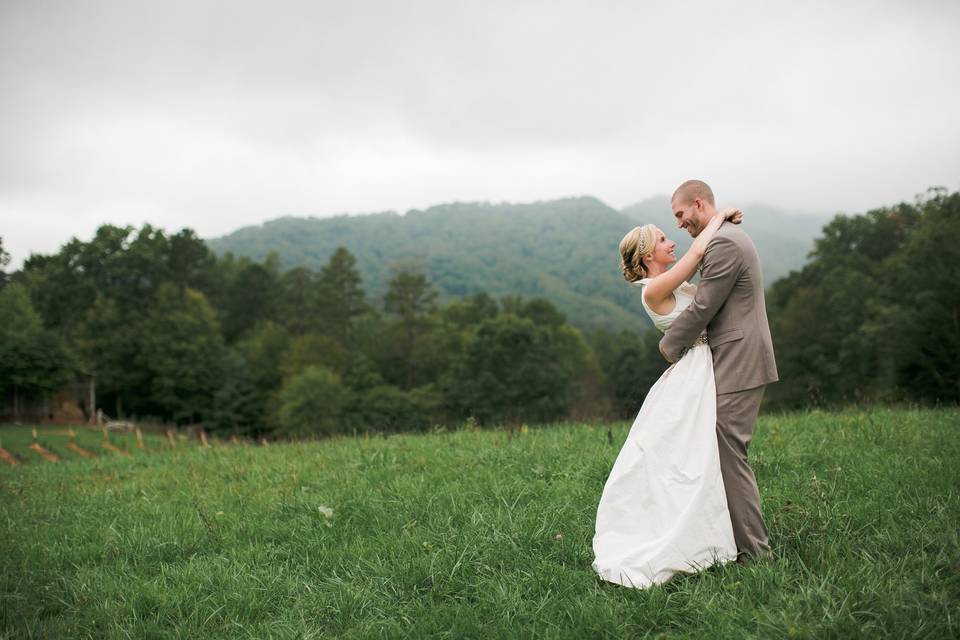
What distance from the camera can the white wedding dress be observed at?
425cm

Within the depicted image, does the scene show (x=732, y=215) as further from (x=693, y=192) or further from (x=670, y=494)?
(x=670, y=494)

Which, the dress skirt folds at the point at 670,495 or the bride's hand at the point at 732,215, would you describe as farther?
the bride's hand at the point at 732,215

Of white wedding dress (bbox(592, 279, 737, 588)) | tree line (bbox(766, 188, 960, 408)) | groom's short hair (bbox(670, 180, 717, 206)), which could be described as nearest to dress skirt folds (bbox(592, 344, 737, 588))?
white wedding dress (bbox(592, 279, 737, 588))

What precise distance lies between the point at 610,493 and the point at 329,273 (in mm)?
72439

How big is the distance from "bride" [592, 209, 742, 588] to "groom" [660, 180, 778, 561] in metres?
0.09

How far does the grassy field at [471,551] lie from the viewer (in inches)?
151

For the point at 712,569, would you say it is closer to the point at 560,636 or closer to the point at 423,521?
the point at 560,636

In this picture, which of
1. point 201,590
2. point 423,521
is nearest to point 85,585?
point 201,590

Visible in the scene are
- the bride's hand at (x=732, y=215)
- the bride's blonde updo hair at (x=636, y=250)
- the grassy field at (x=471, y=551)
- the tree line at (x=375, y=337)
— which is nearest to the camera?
the grassy field at (x=471, y=551)

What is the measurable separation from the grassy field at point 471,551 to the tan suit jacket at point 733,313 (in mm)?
1232

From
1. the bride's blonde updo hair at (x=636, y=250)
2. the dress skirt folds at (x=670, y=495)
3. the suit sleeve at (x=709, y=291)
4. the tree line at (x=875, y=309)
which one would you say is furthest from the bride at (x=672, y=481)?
the tree line at (x=875, y=309)

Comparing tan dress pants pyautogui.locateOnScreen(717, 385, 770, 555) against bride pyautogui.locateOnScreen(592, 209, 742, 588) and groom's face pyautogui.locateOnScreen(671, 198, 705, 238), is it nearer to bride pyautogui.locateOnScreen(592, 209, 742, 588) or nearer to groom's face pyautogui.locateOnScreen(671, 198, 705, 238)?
bride pyautogui.locateOnScreen(592, 209, 742, 588)

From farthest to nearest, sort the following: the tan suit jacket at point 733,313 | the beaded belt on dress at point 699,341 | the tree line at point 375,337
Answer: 1. the tree line at point 375,337
2. the beaded belt on dress at point 699,341
3. the tan suit jacket at point 733,313

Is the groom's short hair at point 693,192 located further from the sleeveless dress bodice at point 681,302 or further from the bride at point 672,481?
the sleeveless dress bodice at point 681,302
